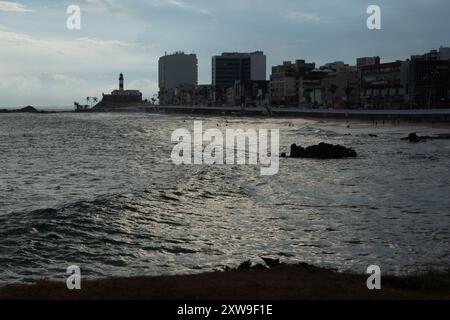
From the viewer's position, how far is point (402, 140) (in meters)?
65.1

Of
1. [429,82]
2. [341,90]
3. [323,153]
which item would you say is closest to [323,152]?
[323,153]

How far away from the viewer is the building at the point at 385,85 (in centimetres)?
13212

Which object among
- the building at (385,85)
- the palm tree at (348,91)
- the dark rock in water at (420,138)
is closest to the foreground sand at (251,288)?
the dark rock in water at (420,138)

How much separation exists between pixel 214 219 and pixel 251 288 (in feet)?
37.3

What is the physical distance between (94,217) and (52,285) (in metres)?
10.2

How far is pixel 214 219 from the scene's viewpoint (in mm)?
21344

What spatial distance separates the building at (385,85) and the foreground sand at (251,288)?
123m

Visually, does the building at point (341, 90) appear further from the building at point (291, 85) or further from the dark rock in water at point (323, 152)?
the dark rock in water at point (323, 152)

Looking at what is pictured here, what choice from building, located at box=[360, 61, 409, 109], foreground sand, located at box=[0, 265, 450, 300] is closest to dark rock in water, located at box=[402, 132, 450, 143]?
foreground sand, located at box=[0, 265, 450, 300]

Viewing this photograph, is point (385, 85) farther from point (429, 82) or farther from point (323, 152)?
point (323, 152)

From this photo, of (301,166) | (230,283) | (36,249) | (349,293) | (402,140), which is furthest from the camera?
(402,140)

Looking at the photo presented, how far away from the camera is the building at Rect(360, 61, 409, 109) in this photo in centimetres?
13212

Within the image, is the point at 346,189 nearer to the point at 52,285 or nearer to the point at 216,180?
the point at 216,180
